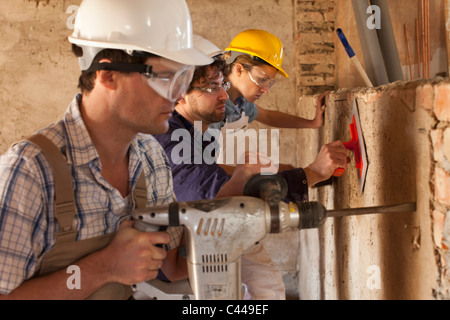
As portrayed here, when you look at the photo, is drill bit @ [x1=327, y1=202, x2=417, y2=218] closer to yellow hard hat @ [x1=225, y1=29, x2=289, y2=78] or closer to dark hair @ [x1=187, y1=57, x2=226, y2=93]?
dark hair @ [x1=187, y1=57, x2=226, y2=93]

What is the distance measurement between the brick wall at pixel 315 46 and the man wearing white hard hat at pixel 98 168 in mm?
2876

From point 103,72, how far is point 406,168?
3.45 ft

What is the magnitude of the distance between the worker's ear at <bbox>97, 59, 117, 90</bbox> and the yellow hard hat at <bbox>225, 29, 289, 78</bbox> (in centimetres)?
190

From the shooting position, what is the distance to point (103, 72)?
1.46m

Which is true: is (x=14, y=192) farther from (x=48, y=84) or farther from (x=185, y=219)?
(x=48, y=84)

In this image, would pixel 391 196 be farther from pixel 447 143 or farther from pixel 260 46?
pixel 260 46

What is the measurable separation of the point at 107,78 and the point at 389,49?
1.51 m

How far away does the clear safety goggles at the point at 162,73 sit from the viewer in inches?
56.6

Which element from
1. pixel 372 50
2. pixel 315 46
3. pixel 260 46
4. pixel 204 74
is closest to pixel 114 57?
pixel 204 74

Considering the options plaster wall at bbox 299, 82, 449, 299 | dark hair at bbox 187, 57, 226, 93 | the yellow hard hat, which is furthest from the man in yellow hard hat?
plaster wall at bbox 299, 82, 449, 299

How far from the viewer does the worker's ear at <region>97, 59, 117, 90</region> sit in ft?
4.78

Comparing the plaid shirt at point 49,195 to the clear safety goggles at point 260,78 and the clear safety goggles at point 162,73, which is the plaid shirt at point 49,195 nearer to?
the clear safety goggles at point 162,73

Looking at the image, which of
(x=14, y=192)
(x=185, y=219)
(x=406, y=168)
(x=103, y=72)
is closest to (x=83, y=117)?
(x=103, y=72)

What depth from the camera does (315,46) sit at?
4312mm
